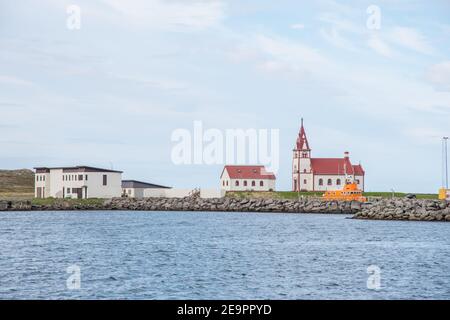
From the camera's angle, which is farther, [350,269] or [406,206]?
[406,206]

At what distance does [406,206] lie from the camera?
9100 centimetres

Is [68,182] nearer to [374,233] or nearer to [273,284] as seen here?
[374,233]

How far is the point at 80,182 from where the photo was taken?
12488 centimetres

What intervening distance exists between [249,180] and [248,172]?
1.60m

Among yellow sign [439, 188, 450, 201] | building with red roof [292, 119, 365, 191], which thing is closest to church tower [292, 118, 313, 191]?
building with red roof [292, 119, 365, 191]

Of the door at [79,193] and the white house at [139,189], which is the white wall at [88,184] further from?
the white house at [139,189]

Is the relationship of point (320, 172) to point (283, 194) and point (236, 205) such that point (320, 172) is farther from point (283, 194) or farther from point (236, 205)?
point (236, 205)

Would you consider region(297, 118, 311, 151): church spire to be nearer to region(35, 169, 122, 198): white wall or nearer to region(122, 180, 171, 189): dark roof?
region(122, 180, 171, 189): dark roof

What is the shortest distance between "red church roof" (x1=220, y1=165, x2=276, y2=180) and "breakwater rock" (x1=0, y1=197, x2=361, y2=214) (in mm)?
12995

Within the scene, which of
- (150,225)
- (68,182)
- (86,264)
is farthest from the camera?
(68,182)

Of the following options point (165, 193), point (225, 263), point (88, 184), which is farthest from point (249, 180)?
point (225, 263)

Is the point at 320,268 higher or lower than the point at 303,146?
lower

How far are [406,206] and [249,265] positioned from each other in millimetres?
52129
